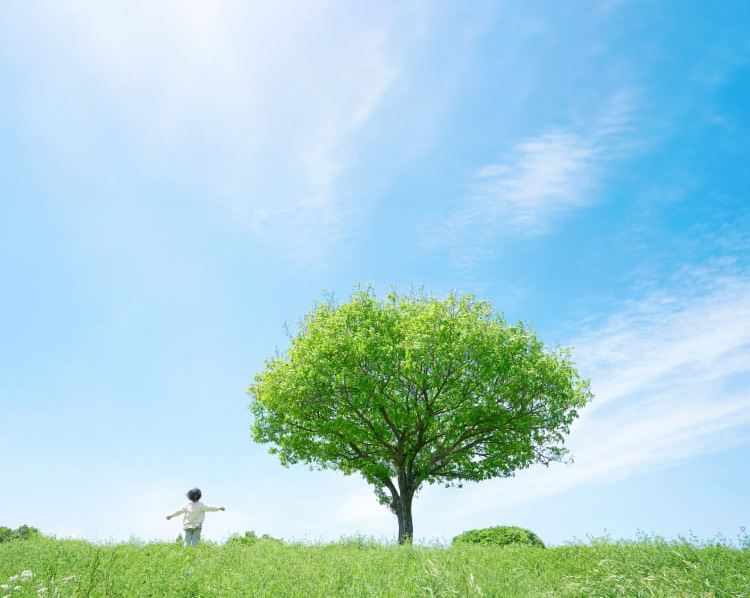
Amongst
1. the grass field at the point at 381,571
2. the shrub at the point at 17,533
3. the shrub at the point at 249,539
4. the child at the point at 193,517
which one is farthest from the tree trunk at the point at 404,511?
the shrub at the point at 17,533

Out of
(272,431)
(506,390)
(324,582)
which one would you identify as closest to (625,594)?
(324,582)

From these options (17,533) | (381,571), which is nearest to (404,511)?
(381,571)

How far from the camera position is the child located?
19875mm

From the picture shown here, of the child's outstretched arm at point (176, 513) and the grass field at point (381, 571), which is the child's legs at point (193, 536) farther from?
the grass field at point (381, 571)

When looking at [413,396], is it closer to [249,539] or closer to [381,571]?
[249,539]

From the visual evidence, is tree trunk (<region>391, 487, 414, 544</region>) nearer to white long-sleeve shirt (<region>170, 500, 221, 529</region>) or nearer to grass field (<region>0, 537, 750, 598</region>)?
grass field (<region>0, 537, 750, 598</region>)

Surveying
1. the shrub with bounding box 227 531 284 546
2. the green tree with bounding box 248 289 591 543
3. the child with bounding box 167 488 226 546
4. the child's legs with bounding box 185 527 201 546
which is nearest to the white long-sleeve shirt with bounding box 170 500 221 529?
the child with bounding box 167 488 226 546

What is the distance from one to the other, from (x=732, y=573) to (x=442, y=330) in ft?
46.8

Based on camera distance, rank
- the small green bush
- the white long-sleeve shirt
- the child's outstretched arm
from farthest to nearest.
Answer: the small green bush
the white long-sleeve shirt
the child's outstretched arm

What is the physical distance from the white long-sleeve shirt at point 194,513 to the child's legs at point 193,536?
183 millimetres

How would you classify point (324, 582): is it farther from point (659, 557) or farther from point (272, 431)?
point (272, 431)

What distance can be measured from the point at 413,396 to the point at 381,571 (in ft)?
44.5

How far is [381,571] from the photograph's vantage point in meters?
12.9

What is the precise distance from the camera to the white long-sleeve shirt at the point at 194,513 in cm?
1991
